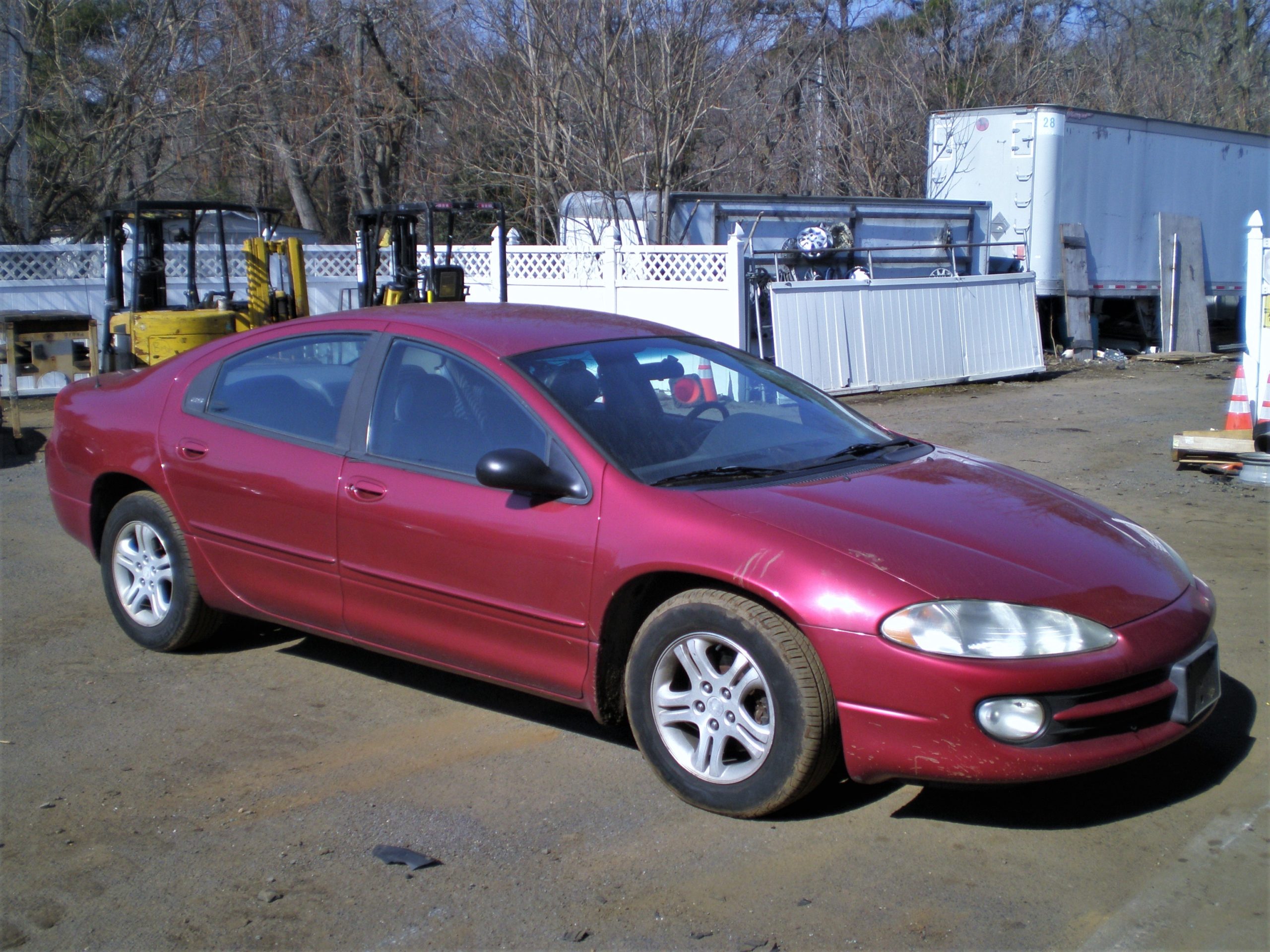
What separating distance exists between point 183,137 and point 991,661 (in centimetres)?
2053

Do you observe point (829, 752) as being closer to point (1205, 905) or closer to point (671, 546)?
point (671, 546)

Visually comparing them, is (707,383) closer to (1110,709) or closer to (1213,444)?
(1110,709)

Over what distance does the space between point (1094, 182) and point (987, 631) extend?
733 inches

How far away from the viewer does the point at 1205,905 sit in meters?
3.09

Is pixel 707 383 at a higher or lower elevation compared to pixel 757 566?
higher

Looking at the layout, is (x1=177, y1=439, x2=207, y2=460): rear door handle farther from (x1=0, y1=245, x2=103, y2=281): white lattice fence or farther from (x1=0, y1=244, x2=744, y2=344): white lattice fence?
(x1=0, y1=245, x2=103, y2=281): white lattice fence

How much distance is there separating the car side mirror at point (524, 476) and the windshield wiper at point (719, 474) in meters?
0.28

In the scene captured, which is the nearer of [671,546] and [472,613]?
[671,546]

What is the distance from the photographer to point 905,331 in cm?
1540

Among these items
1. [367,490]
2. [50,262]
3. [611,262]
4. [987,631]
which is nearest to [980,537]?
[987,631]

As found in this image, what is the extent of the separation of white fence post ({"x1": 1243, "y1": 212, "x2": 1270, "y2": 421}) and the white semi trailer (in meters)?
10.3

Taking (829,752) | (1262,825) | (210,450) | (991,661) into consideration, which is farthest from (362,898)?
(1262,825)

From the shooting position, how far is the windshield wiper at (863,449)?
14.0 ft

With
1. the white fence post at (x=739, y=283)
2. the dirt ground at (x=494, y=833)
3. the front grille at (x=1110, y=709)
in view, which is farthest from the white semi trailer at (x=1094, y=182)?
the front grille at (x=1110, y=709)
